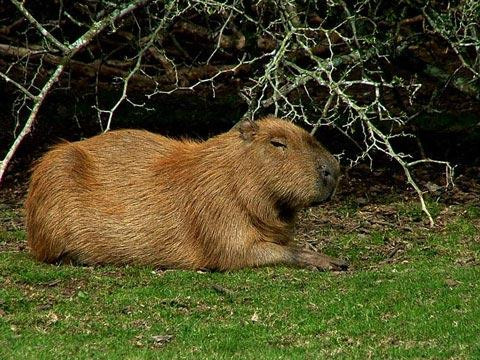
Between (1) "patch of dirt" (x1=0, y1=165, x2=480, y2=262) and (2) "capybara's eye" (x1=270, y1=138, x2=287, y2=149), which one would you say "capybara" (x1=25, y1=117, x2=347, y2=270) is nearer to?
(2) "capybara's eye" (x1=270, y1=138, x2=287, y2=149)

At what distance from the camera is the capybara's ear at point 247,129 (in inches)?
327

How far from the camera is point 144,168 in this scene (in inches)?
337

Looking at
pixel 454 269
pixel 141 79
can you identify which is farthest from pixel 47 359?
pixel 141 79

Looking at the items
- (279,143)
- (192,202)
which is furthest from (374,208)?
(192,202)

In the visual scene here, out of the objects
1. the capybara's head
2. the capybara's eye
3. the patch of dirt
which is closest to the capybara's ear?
the capybara's head

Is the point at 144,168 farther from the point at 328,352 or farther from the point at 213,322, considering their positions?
the point at 328,352

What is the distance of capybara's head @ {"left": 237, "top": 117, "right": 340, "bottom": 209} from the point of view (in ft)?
26.8

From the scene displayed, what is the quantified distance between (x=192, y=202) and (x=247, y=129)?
65 centimetres

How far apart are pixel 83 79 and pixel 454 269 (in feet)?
25.7

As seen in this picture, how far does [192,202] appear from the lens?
27.2 ft

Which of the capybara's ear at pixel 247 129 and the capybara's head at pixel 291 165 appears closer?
the capybara's head at pixel 291 165

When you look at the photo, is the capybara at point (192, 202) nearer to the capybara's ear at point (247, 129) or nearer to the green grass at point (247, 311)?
the capybara's ear at point (247, 129)

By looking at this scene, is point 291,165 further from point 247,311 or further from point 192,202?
point 247,311

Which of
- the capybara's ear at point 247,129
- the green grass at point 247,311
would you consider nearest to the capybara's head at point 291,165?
the capybara's ear at point 247,129
